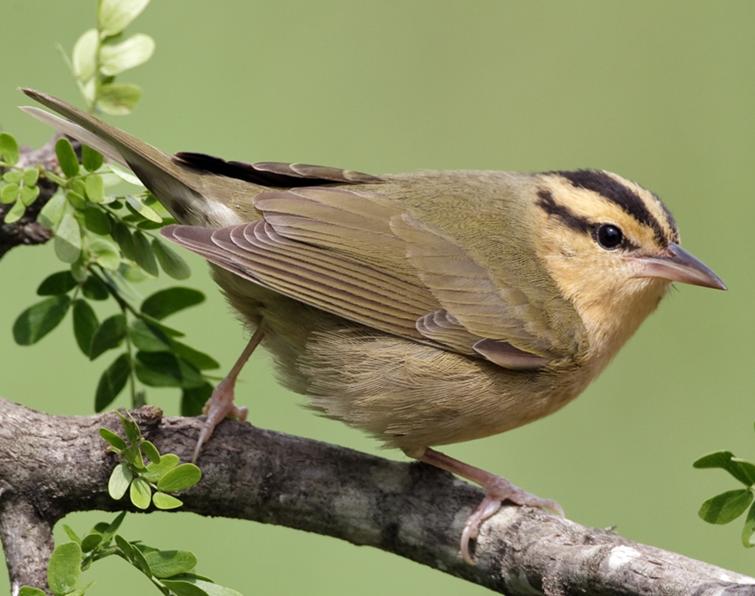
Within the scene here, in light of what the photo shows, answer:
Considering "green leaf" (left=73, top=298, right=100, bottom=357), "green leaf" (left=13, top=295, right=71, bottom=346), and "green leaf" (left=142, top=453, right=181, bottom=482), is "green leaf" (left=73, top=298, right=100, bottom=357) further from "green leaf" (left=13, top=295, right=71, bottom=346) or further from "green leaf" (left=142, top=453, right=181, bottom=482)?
"green leaf" (left=142, top=453, right=181, bottom=482)

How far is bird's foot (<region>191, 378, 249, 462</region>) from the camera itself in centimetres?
418

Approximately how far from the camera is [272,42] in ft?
29.7

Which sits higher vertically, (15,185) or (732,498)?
(15,185)

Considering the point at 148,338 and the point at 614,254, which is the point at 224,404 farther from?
the point at 614,254

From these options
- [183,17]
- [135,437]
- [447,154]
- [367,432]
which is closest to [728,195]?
[447,154]

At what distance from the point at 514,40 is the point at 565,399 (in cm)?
516

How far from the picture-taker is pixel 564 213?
534 centimetres

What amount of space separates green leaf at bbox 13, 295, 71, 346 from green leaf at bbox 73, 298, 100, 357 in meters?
0.05

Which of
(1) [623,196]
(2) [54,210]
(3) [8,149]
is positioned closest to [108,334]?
(2) [54,210]

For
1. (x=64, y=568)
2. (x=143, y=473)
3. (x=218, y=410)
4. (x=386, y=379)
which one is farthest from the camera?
(x=386, y=379)

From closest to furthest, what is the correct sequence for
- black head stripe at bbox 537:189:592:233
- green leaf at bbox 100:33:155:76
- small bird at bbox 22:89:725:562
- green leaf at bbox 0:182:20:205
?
green leaf at bbox 0:182:20:205
green leaf at bbox 100:33:155:76
small bird at bbox 22:89:725:562
black head stripe at bbox 537:189:592:233

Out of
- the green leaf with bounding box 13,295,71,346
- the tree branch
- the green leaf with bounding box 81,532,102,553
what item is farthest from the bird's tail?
the green leaf with bounding box 81,532,102,553

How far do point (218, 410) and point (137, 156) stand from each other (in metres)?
0.93

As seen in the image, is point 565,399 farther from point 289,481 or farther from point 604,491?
point 604,491
